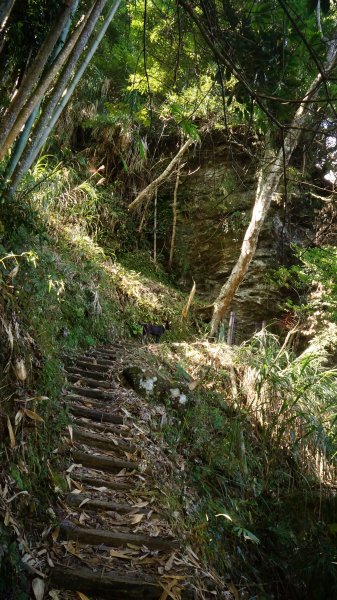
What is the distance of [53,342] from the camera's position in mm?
4344

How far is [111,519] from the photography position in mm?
2533

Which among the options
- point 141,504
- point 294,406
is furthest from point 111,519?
point 294,406

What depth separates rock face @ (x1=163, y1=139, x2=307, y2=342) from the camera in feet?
31.2

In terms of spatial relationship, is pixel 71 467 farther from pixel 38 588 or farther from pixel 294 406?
pixel 294 406

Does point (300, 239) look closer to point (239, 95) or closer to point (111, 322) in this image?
point (111, 322)

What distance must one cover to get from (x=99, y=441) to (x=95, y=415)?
38cm

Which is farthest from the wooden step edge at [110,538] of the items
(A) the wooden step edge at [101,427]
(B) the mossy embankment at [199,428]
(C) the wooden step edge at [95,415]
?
(C) the wooden step edge at [95,415]

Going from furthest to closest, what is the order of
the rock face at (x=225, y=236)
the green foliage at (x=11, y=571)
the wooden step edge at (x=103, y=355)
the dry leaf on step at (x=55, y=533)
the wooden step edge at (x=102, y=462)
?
the rock face at (x=225, y=236) < the wooden step edge at (x=103, y=355) < the wooden step edge at (x=102, y=462) < the dry leaf on step at (x=55, y=533) < the green foliage at (x=11, y=571)

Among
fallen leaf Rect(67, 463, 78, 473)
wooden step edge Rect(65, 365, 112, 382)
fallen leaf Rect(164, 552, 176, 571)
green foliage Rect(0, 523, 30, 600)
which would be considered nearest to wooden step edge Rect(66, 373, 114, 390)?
wooden step edge Rect(65, 365, 112, 382)

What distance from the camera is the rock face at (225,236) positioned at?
374 inches

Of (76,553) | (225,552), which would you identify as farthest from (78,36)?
(225,552)

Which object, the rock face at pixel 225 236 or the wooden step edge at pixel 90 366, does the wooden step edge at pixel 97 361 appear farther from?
the rock face at pixel 225 236

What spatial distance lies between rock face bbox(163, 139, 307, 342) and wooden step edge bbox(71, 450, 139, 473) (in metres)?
6.65

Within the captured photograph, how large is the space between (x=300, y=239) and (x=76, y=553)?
9.21 meters
